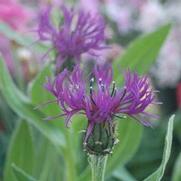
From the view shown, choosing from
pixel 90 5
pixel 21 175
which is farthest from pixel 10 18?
pixel 21 175

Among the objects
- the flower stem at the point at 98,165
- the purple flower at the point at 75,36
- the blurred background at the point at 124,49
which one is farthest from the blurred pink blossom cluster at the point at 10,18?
the flower stem at the point at 98,165

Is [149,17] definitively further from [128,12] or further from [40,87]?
[40,87]

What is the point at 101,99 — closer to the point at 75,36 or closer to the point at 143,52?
the point at 75,36

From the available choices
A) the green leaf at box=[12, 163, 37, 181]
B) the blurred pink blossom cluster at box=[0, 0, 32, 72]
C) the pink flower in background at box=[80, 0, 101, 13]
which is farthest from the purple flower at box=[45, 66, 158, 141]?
the pink flower in background at box=[80, 0, 101, 13]

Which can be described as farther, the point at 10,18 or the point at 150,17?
the point at 150,17

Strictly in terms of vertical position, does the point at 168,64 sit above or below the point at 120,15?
below

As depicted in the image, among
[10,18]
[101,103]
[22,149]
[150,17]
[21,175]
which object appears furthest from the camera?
[150,17]

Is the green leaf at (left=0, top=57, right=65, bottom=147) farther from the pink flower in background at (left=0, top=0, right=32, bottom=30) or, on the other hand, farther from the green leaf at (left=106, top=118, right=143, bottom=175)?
the pink flower in background at (left=0, top=0, right=32, bottom=30)
